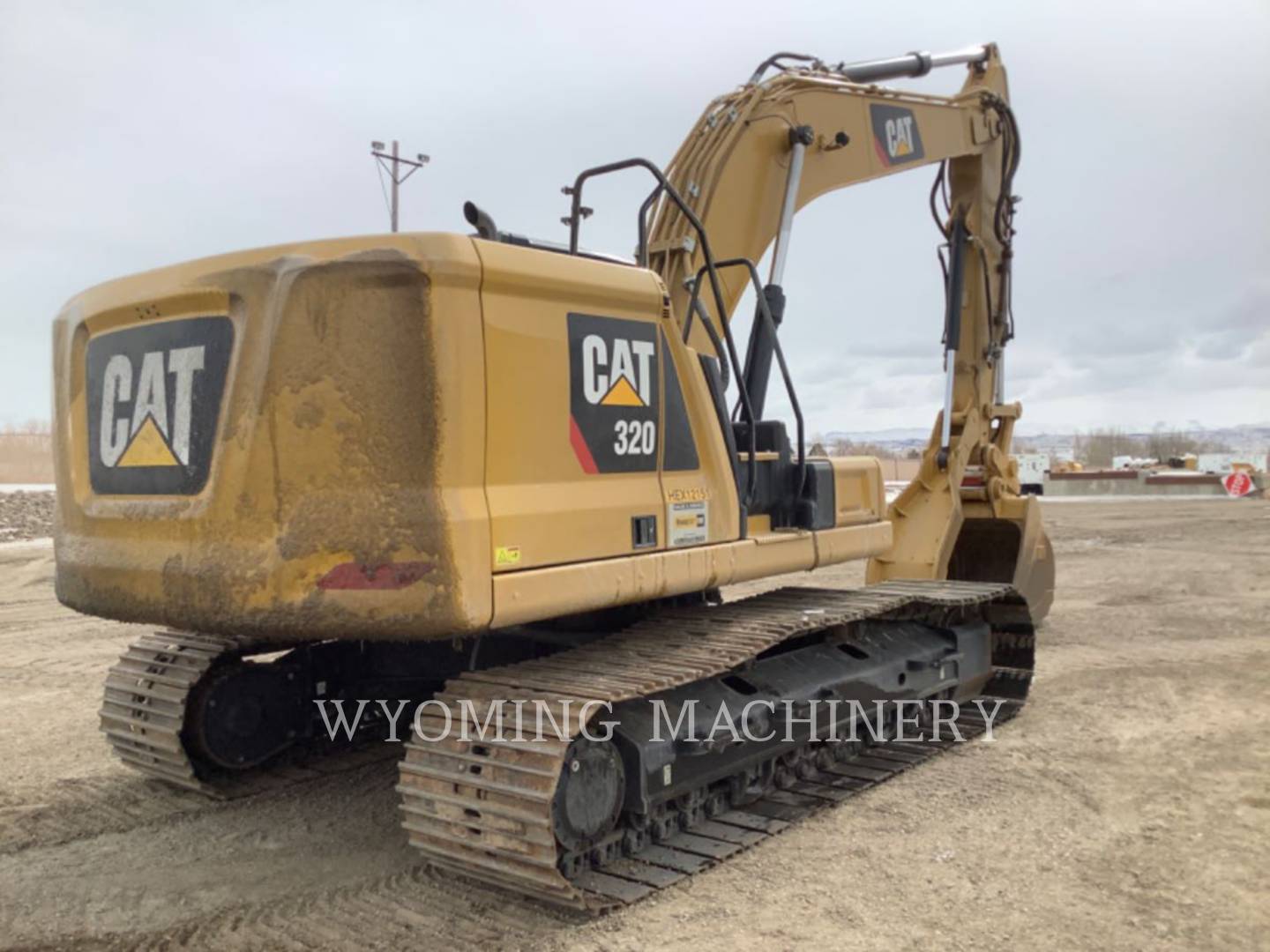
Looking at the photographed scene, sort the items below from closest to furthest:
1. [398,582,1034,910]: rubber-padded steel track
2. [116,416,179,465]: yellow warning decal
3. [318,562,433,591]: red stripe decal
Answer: [318,562,433,591]: red stripe decal
[398,582,1034,910]: rubber-padded steel track
[116,416,179,465]: yellow warning decal

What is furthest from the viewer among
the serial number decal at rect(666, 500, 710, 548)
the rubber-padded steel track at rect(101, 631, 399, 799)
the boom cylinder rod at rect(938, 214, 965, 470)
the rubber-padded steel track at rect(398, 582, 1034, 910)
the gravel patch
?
the gravel patch

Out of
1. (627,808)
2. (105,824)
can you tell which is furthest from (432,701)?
(105,824)

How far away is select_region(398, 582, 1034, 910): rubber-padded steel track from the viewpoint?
3777mm

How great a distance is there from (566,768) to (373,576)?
0.97 metres

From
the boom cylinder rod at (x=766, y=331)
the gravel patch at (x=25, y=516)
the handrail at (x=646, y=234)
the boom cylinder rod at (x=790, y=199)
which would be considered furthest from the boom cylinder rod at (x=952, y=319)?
the gravel patch at (x=25, y=516)

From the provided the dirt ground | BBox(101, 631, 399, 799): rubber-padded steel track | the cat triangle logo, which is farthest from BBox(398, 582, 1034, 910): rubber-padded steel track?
BBox(101, 631, 399, 799): rubber-padded steel track

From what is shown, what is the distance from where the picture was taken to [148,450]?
13.4 ft

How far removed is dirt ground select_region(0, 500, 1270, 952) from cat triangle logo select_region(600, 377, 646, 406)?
72.0 inches

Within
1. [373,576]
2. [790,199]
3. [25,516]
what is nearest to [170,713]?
[373,576]

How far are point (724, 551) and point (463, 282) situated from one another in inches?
66.5

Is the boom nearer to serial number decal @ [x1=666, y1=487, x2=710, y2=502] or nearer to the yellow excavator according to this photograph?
the yellow excavator

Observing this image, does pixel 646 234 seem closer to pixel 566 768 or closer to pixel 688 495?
pixel 688 495

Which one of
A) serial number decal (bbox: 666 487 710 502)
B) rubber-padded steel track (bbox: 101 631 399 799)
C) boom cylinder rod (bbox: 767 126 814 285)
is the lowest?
rubber-padded steel track (bbox: 101 631 399 799)

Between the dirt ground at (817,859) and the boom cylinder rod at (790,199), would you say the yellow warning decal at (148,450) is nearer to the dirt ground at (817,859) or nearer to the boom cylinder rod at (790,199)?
the dirt ground at (817,859)
